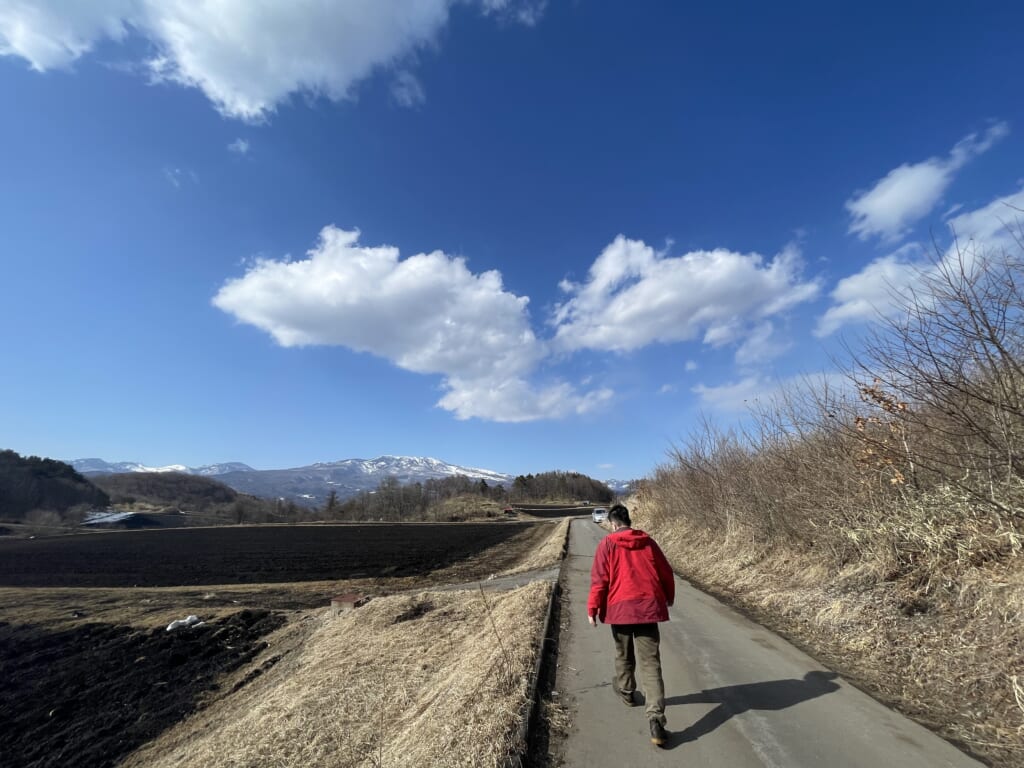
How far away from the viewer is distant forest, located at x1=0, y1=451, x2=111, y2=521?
84938 millimetres

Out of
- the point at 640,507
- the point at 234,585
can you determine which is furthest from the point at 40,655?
the point at 640,507

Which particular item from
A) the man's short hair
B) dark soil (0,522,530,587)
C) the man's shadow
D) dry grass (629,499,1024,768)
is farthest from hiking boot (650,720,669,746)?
dark soil (0,522,530,587)

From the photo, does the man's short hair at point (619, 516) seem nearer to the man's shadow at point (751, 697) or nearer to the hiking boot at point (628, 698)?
the hiking boot at point (628, 698)

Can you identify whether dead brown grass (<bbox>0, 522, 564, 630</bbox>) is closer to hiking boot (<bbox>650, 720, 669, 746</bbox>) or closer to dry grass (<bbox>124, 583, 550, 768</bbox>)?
dry grass (<bbox>124, 583, 550, 768</bbox>)

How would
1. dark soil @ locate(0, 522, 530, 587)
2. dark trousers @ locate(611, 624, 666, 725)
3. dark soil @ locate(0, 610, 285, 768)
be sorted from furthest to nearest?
dark soil @ locate(0, 522, 530, 587), dark soil @ locate(0, 610, 285, 768), dark trousers @ locate(611, 624, 666, 725)

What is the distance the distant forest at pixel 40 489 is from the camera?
3344 inches

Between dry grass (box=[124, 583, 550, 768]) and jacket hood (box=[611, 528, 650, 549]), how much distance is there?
171 cm

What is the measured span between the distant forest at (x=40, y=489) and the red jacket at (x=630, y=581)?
11151cm

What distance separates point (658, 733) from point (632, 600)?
0.96 m

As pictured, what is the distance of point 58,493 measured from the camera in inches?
3725

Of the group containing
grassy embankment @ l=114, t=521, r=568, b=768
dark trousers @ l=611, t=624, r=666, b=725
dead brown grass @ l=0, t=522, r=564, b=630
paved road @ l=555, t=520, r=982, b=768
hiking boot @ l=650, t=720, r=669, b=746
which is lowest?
dead brown grass @ l=0, t=522, r=564, b=630

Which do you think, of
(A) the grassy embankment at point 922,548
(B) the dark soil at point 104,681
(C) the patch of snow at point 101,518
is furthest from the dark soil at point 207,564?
(C) the patch of snow at point 101,518

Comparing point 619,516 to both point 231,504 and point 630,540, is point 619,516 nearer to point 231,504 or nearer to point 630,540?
point 630,540

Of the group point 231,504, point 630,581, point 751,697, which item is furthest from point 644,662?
point 231,504
